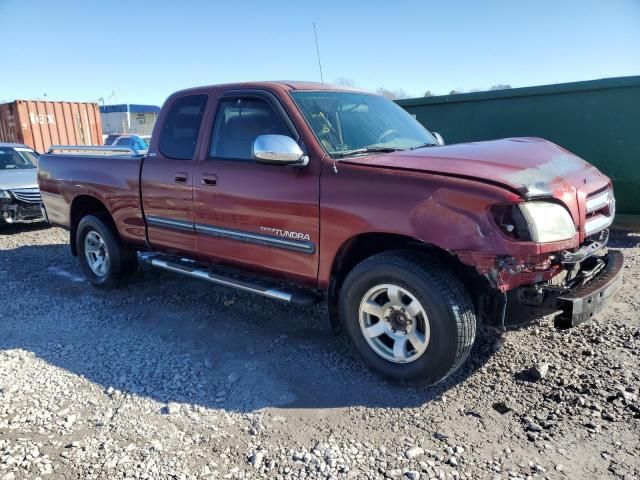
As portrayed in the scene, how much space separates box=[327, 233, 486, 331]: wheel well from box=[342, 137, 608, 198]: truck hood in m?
0.50

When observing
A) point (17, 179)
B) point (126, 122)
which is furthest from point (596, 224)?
point (126, 122)

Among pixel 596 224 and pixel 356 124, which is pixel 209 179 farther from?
pixel 596 224

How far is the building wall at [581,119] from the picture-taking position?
23.2 ft

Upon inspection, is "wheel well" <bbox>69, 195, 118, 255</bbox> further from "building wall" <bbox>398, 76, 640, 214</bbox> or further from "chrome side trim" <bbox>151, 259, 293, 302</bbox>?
"building wall" <bbox>398, 76, 640, 214</bbox>

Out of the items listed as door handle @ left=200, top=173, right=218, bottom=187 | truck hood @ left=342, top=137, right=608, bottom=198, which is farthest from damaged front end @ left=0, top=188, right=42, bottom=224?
truck hood @ left=342, top=137, right=608, bottom=198

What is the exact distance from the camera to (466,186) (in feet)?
9.70

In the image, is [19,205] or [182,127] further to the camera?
[19,205]

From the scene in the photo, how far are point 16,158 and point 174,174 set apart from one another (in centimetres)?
777

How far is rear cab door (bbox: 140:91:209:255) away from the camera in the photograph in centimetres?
444

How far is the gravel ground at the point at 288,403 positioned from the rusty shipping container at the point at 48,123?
584 inches

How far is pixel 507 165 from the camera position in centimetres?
320

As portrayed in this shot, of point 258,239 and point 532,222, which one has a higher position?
point 532,222

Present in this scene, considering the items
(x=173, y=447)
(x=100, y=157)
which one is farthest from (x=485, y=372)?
(x=100, y=157)

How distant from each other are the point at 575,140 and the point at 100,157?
6.40m
